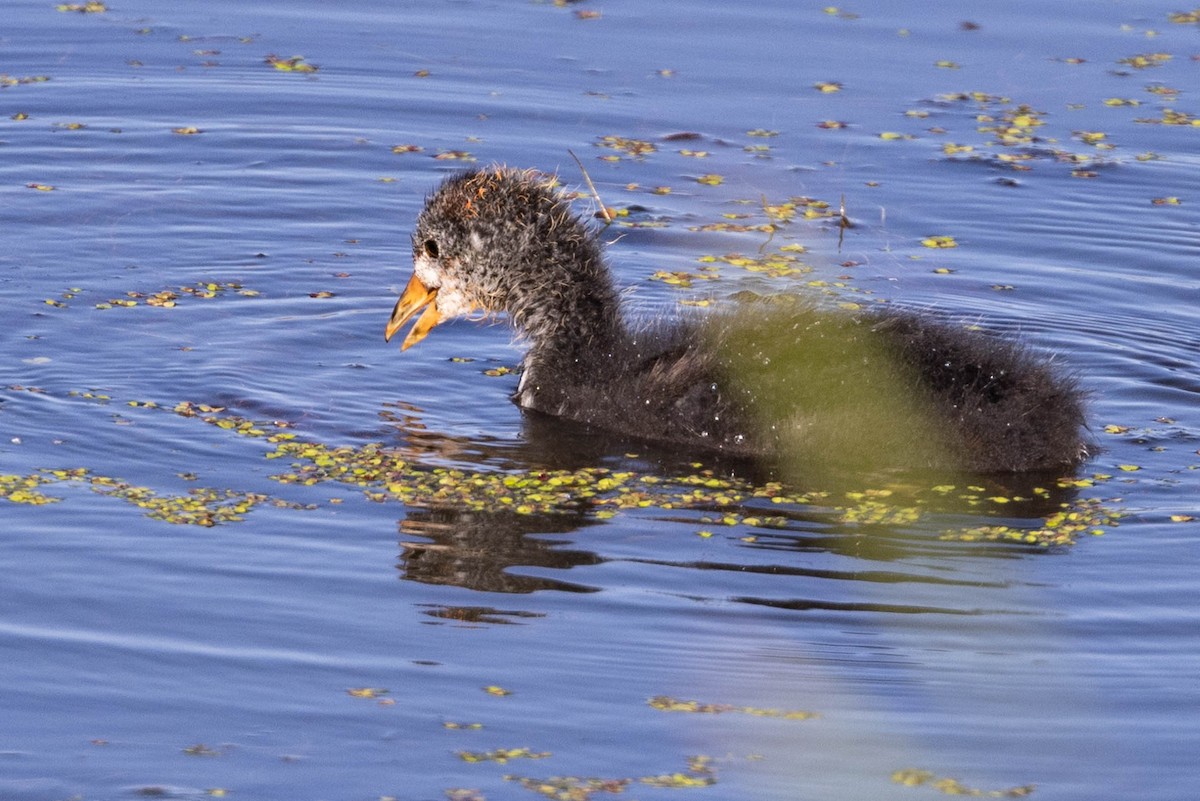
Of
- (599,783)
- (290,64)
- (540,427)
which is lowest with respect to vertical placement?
(599,783)

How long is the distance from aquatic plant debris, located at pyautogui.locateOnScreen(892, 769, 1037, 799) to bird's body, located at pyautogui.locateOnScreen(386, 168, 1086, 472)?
2213 mm

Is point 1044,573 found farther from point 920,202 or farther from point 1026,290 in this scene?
point 920,202

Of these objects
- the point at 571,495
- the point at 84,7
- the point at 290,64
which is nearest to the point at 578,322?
the point at 571,495

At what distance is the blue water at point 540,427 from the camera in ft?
18.0

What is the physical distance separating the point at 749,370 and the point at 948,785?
2.55 metres

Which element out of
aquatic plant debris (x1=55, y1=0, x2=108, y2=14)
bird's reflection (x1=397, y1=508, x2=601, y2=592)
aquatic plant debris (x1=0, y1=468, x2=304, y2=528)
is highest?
aquatic plant debris (x1=55, y1=0, x2=108, y2=14)

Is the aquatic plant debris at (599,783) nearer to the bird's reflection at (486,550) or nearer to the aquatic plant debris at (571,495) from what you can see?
the bird's reflection at (486,550)

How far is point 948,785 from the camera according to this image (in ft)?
17.3

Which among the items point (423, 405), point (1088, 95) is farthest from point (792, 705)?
point (1088, 95)

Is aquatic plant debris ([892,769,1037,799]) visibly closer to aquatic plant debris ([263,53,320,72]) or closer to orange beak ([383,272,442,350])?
orange beak ([383,272,442,350])

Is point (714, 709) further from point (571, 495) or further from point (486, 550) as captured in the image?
point (571, 495)

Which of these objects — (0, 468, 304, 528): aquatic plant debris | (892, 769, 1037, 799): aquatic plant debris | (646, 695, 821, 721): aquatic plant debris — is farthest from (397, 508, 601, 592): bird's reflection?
(892, 769, 1037, 799): aquatic plant debris

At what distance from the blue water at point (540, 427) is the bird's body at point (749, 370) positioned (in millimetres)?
233

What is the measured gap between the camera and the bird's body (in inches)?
289
